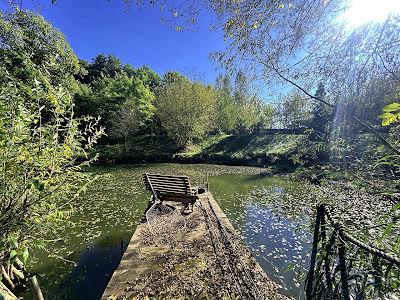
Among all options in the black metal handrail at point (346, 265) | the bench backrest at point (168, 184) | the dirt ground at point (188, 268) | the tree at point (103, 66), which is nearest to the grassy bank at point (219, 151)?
the bench backrest at point (168, 184)

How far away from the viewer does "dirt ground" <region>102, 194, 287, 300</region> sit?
3562mm

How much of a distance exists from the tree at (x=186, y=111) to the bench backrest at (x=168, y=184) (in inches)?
814

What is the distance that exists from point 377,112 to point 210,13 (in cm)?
205

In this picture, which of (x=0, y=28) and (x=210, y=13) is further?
(x=0, y=28)

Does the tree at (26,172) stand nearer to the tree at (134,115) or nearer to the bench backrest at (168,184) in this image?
the bench backrest at (168,184)

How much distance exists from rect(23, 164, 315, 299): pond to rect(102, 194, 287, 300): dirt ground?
0.75 m

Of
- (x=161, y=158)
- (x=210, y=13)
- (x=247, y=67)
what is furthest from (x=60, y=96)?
(x=161, y=158)

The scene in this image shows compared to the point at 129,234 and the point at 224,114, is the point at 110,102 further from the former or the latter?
the point at 129,234

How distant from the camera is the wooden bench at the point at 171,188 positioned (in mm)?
6969

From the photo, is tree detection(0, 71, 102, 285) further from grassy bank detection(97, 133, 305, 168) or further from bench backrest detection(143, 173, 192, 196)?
grassy bank detection(97, 133, 305, 168)

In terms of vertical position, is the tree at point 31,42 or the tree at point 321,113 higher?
the tree at point 31,42

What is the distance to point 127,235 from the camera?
7.19m

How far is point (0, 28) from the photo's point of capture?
55.6ft

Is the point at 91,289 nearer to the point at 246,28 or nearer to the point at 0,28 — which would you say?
the point at 246,28
